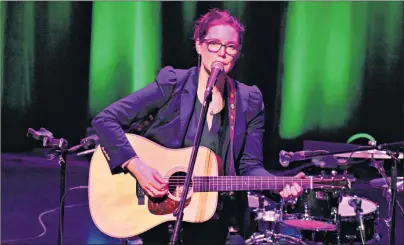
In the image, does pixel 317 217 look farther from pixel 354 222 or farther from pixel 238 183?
pixel 238 183

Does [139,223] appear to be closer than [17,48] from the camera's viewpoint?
Yes

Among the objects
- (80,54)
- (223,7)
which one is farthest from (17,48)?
(223,7)

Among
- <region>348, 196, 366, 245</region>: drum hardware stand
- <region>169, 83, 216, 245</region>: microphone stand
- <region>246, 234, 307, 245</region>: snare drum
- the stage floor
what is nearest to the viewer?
<region>169, 83, 216, 245</region>: microphone stand

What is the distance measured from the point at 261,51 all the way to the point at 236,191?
283 cm

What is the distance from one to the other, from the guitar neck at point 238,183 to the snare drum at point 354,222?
83.6 inches

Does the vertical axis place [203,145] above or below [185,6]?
below

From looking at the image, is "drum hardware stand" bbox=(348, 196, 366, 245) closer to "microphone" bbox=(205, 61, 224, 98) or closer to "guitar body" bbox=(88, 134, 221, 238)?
"guitar body" bbox=(88, 134, 221, 238)

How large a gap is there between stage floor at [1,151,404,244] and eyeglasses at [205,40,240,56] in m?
3.01

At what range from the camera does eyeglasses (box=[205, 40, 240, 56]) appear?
8.44 feet

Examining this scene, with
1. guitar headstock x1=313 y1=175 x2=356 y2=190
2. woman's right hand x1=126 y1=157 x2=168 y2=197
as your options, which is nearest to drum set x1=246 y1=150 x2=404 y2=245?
guitar headstock x1=313 y1=175 x2=356 y2=190

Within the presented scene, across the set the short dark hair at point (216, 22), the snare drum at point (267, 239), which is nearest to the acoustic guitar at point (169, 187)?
the short dark hair at point (216, 22)

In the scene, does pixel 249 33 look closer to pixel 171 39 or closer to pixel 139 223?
pixel 171 39

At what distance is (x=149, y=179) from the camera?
2.63m

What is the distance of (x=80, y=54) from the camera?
17.7 ft
